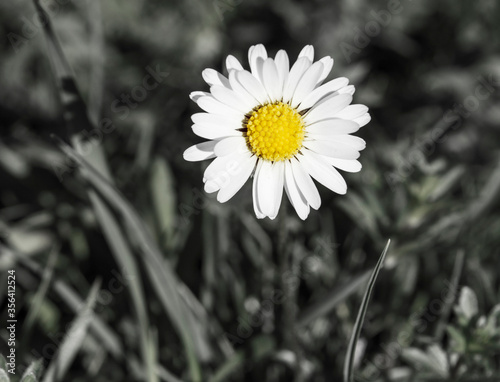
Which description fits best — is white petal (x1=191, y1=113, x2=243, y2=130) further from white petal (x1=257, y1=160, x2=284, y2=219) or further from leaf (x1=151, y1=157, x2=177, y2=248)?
leaf (x1=151, y1=157, x2=177, y2=248)

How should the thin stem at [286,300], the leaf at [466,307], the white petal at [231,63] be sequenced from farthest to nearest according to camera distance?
1. the leaf at [466,307]
2. the thin stem at [286,300]
3. the white petal at [231,63]

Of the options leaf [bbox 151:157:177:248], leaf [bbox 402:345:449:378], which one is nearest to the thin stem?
leaf [bbox 402:345:449:378]

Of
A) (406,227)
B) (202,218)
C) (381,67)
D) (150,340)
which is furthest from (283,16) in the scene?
(150,340)

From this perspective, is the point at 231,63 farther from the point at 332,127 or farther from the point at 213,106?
the point at 332,127

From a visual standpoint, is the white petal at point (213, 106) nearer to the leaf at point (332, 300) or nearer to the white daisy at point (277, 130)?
the white daisy at point (277, 130)

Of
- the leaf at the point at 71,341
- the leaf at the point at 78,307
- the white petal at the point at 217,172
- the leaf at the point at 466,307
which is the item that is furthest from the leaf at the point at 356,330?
the leaf at the point at 78,307

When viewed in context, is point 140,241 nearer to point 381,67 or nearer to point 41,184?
point 41,184
